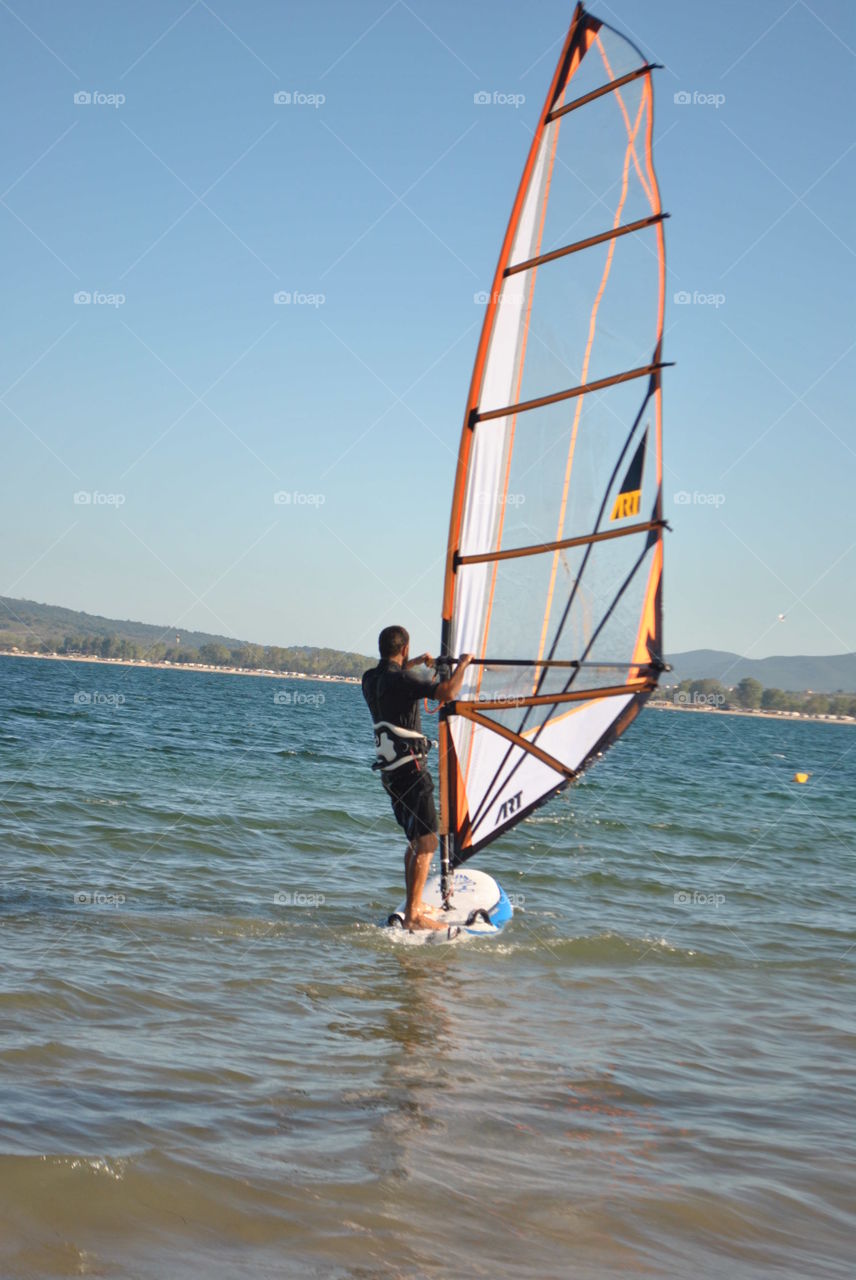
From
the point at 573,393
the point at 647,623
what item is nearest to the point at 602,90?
the point at 573,393

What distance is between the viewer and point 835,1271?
3020 millimetres

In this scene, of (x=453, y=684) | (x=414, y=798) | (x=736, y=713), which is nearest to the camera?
(x=453, y=684)

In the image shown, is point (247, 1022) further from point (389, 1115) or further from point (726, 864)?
point (726, 864)

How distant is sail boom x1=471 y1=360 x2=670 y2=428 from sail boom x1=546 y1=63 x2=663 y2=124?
1596 mm

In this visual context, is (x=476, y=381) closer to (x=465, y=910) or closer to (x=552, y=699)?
(x=552, y=699)

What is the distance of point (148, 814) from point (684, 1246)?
8323 millimetres

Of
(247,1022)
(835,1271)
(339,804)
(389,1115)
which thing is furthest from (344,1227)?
(339,804)

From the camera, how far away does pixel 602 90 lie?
627cm

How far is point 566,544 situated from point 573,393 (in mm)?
856

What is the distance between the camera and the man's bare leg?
21.0ft

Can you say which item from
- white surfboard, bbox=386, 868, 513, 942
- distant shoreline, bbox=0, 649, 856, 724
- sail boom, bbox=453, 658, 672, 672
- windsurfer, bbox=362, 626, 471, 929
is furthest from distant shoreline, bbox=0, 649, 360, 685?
sail boom, bbox=453, 658, 672, 672

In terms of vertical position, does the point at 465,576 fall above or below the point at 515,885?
above

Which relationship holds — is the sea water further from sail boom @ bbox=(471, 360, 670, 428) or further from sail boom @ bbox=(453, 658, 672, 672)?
sail boom @ bbox=(471, 360, 670, 428)

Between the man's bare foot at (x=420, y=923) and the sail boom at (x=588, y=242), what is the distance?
3847 mm
